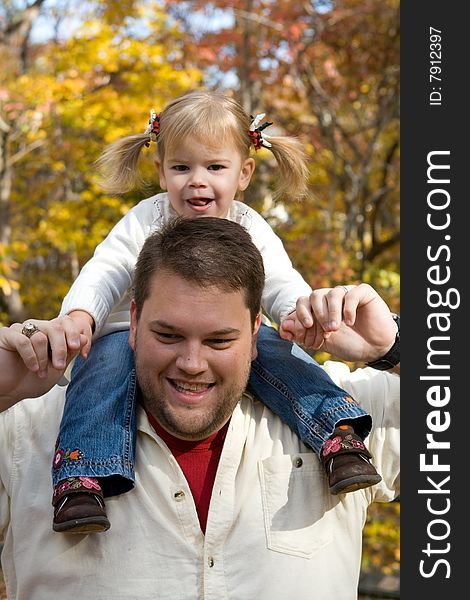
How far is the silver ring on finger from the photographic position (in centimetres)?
203

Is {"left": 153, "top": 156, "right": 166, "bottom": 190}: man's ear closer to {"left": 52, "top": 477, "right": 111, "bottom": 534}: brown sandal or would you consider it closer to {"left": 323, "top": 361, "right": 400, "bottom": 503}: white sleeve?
{"left": 323, "top": 361, "right": 400, "bottom": 503}: white sleeve

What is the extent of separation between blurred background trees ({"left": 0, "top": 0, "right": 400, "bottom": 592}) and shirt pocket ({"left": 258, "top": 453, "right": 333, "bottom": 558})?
3.97 metres

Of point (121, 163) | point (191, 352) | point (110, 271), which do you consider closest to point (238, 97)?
point (121, 163)

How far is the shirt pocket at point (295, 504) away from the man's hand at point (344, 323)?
0.30 m

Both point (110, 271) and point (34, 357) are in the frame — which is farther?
point (110, 271)

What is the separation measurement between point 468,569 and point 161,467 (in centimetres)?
88

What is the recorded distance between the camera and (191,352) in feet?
6.96

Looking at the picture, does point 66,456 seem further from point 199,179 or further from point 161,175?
point 161,175

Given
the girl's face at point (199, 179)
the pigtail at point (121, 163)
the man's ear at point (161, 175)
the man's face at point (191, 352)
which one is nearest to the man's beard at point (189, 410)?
the man's face at point (191, 352)

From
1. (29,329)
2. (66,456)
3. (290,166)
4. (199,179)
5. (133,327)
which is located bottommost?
(66,456)

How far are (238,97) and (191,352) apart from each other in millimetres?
5136

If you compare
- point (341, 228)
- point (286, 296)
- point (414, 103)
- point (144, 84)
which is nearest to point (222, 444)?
point (286, 296)

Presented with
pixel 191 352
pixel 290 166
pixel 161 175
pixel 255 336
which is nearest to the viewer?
pixel 191 352

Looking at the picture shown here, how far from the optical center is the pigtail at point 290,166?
300 cm
